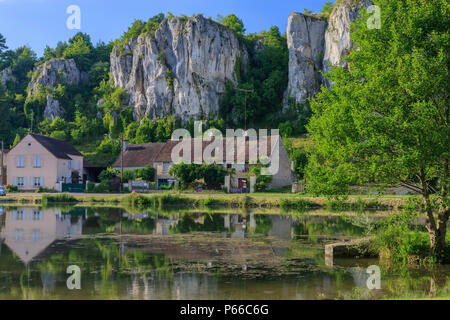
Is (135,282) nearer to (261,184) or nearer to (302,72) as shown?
(261,184)

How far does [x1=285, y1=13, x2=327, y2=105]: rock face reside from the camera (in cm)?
8738

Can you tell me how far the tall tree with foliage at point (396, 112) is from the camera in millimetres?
13711

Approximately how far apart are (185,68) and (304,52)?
2493cm

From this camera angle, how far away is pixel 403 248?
1544cm

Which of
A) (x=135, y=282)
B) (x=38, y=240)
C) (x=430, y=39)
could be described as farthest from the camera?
(x=38, y=240)

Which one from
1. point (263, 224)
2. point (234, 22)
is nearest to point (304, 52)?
point (234, 22)

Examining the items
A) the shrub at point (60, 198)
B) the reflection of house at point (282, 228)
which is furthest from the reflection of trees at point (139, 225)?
the shrub at point (60, 198)

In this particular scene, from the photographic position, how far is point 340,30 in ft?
275

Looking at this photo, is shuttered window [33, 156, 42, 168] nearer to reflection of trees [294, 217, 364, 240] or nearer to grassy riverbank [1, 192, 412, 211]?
grassy riverbank [1, 192, 412, 211]

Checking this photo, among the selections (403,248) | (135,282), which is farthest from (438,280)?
(135,282)

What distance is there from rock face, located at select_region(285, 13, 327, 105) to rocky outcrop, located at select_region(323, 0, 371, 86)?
311 centimetres

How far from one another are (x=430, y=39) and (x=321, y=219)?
18689 mm

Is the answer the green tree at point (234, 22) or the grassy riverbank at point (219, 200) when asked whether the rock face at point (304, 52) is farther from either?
the grassy riverbank at point (219, 200)

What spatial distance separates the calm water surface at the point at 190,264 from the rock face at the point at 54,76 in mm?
82511
